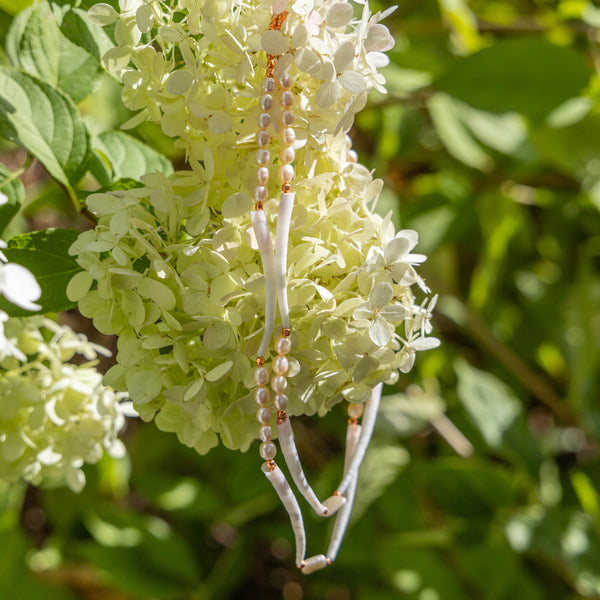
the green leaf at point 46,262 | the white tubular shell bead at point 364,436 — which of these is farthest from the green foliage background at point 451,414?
the white tubular shell bead at point 364,436

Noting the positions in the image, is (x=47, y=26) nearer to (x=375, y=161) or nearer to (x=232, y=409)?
(x=232, y=409)

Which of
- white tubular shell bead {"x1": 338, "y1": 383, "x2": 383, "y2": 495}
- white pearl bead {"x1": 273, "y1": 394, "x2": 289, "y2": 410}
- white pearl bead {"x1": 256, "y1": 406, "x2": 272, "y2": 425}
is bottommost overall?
white tubular shell bead {"x1": 338, "y1": 383, "x2": 383, "y2": 495}

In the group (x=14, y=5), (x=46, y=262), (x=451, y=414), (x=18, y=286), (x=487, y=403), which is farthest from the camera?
(x=451, y=414)

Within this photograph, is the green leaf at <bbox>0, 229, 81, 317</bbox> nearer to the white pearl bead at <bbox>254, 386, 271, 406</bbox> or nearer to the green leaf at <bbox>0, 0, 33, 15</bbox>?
the white pearl bead at <bbox>254, 386, 271, 406</bbox>

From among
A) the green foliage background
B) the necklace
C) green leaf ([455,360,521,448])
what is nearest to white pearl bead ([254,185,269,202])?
the necklace

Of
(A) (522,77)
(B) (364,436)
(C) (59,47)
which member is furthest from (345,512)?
(A) (522,77)

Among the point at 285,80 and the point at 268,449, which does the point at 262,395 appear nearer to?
the point at 268,449

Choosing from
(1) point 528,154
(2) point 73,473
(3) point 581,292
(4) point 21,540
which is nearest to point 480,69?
(1) point 528,154
